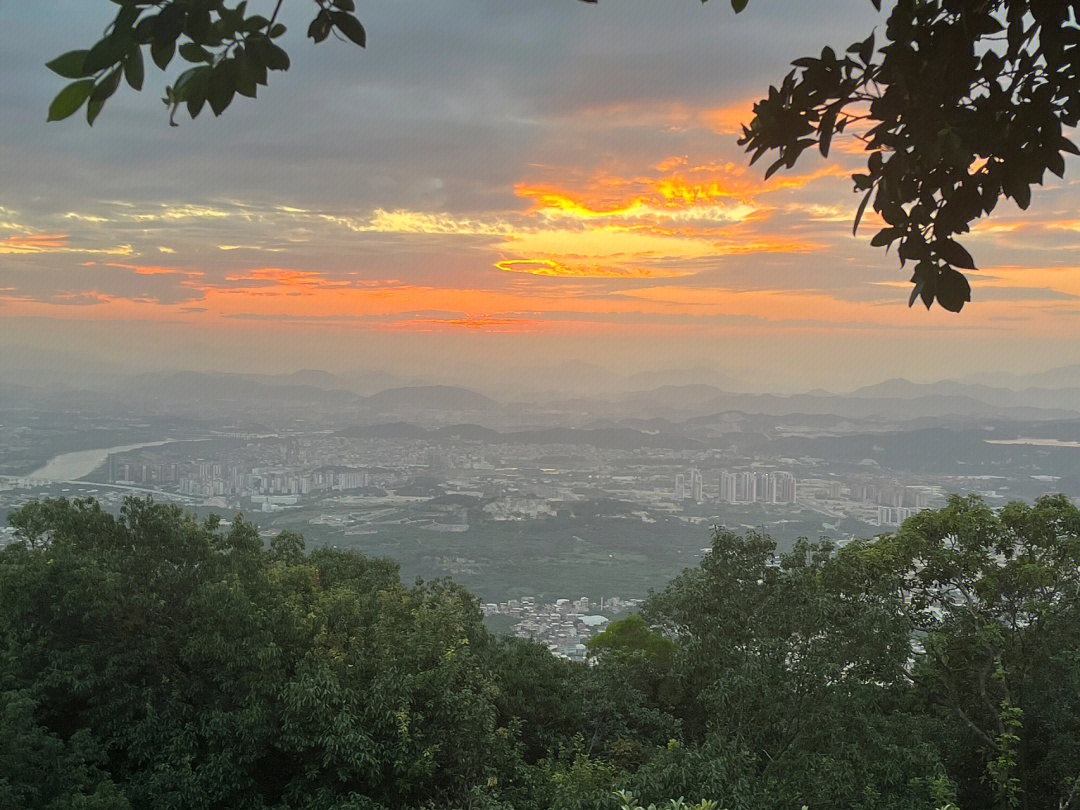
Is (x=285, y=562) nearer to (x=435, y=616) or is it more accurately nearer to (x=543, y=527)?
(x=435, y=616)

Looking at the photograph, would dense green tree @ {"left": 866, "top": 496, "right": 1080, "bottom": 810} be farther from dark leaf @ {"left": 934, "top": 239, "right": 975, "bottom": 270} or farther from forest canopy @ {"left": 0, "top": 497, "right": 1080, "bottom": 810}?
dark leaf @ {"left": 934, "top": 239, "right": 975, "bottom": 270}

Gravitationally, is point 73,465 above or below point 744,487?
above

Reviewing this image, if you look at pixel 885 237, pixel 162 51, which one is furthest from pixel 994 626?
pixel 162 51

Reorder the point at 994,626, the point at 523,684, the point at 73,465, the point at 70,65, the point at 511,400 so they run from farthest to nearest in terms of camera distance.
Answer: the point at 511,400, the point at 73,465, the point at 523,684, the point at 994,626, the point at 70,65

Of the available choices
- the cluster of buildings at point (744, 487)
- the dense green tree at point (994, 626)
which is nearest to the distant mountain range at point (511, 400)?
the cluster of buildings at point (744, 487)

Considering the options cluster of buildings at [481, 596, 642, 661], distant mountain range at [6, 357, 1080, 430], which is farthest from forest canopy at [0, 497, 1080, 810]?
distant mountain range at [6, 357, 1080, 430]

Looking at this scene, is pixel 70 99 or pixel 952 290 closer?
pixel 70 99

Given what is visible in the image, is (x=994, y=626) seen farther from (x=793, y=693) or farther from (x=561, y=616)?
(x=561, y=616)
